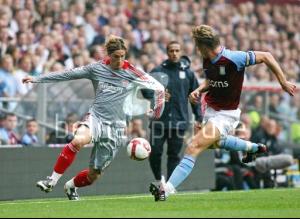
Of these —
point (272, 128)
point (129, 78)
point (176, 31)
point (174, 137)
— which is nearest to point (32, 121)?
point (174, 137)

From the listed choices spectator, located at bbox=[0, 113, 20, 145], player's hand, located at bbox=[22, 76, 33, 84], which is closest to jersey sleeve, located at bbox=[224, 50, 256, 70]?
player's hand, located at bbox=[22, 76, 33, 84]

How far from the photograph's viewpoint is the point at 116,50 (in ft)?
42.4

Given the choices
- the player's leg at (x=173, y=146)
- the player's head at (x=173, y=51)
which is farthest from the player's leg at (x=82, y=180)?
the player's head at (x=173, y=51)

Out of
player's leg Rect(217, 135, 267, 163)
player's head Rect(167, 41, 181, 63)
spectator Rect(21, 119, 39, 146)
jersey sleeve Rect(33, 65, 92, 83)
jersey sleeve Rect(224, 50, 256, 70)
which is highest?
player's head Rect(167, 41, 181, 63)

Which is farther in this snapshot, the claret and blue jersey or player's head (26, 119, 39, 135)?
player's head (26, 119, 39, 135)

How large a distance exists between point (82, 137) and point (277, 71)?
2.60 meters

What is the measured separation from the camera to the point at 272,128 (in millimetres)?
20219

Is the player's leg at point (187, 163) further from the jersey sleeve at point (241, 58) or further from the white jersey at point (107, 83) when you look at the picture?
the white jersey at point (107, 83)

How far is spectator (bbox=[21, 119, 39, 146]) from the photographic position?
1650 centimetres

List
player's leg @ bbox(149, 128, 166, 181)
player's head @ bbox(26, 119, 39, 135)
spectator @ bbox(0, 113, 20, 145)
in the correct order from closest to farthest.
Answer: player's leg @ bbox(149, 128, 166, 181)
spectator @ bbox(0, 113, 20, 145)
player's head @ bbox(26, 119, 39, 135)

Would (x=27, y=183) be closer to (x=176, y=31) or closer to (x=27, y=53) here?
(x=27, y=53)

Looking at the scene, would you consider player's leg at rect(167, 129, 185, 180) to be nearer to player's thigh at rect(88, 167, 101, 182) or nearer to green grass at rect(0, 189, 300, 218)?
green grass at rect(0, 189, 300, 218)

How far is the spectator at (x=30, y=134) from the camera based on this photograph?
16500 millimetres

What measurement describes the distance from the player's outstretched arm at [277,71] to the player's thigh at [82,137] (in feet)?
7.68
